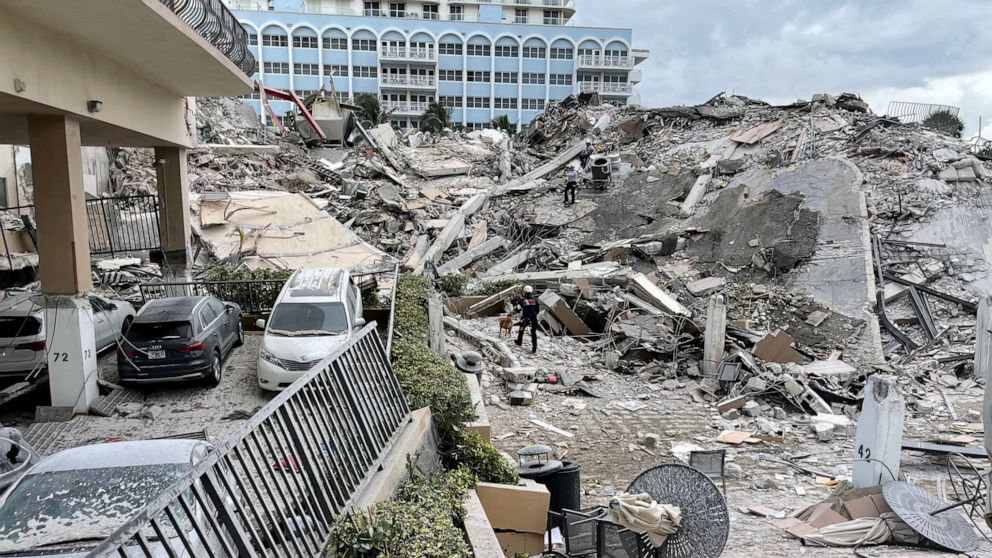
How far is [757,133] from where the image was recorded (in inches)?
1095

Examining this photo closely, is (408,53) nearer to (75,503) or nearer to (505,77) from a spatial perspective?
(505,77)

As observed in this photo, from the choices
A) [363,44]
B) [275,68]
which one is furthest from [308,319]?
[363,44]

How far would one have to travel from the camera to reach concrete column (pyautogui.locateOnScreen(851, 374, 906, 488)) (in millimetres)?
7332

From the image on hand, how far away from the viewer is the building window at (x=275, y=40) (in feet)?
216

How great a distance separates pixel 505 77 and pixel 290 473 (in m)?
70.9

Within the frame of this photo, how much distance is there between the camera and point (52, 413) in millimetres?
9438

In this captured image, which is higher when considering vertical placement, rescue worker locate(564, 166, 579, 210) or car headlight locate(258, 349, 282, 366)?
rescue worker locate(564, 166, 579, 210)

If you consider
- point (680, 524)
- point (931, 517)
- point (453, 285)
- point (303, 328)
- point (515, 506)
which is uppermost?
point (303, 328)

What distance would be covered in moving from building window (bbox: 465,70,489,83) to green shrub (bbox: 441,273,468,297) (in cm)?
5597

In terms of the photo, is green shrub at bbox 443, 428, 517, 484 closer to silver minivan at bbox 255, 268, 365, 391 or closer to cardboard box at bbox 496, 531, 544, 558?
cardboard box at bbox 496, 531, 544, 558

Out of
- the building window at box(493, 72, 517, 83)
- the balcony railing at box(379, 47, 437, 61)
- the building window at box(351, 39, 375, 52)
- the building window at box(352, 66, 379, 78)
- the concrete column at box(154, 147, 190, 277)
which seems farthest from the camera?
the building window at box(493, 72, 517, 83)

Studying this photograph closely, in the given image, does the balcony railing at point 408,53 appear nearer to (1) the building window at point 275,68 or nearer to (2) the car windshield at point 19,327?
(1) the building window at point 275,68

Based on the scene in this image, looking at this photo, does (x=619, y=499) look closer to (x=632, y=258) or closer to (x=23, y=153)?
(x=632, y=258)

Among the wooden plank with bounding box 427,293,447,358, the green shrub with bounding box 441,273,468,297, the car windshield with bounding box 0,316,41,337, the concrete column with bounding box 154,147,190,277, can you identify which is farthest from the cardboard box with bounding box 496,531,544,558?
the green shrub with bounding box 441,273,468,297
